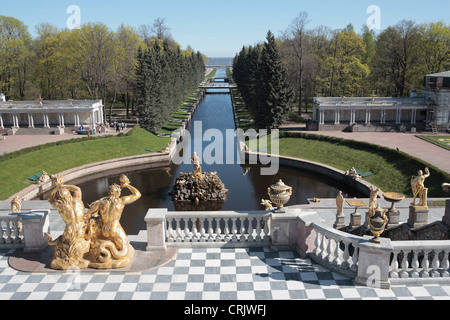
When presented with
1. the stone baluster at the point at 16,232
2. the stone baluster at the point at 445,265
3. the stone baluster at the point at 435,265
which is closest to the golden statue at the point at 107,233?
the stone baluster at the point at 16,232

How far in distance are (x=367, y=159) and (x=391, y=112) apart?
21.8m

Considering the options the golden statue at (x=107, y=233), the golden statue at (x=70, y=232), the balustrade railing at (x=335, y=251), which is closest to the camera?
the balustrade railing at (x=335, y=251)

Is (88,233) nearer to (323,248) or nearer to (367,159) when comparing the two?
(323,248)

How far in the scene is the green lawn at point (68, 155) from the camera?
99.9 feet

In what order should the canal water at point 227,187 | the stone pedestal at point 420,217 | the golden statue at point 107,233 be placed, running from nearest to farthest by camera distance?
the golden statue at point 107,233, the stone pedestal at point 420,217, the canal water at point 227,187

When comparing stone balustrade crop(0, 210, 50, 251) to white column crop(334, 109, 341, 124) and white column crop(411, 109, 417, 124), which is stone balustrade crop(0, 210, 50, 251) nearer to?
white column crop(334, 109, 341, 124)

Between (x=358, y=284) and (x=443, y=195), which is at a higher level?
(x=358, y=284)

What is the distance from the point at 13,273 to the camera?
11.2m

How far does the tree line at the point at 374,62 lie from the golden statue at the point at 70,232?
156 feet

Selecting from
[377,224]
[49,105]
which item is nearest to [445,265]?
[377,224]

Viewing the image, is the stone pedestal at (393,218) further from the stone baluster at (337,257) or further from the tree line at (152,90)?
the tree line at (152,90)
